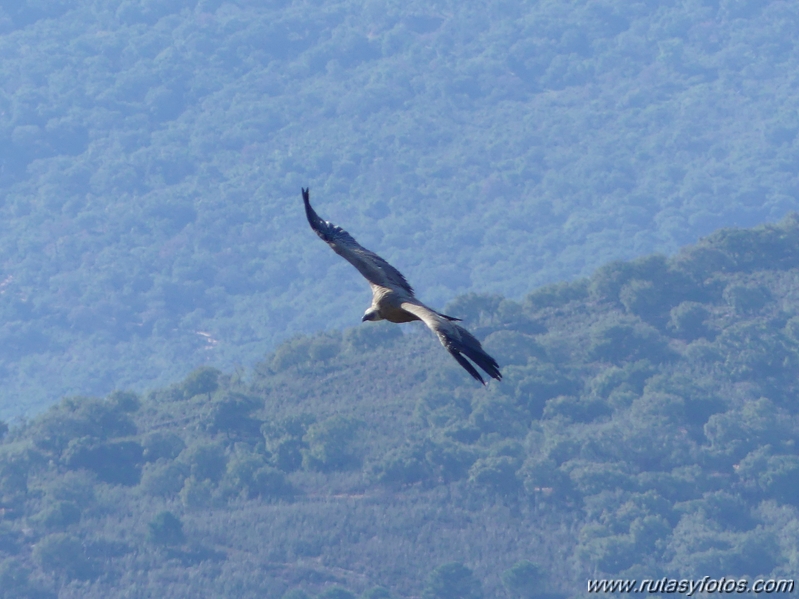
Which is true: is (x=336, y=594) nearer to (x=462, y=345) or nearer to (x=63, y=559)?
(x=63, y=559)

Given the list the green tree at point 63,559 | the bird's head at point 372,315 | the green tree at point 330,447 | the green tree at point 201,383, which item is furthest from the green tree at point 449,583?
the bird's head at point 372,315

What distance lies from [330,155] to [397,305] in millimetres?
121081

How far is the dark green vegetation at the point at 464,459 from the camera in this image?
5016 cm

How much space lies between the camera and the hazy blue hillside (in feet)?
387

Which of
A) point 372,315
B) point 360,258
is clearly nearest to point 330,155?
point 360,258

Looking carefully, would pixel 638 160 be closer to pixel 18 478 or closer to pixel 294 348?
pixel 294 348

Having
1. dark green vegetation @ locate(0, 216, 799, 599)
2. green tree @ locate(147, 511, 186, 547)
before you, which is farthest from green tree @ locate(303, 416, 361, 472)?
green tree @ locate(147, 511, 186, 547)

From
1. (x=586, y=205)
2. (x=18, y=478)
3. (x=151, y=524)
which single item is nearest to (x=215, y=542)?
(x=151, y=524)

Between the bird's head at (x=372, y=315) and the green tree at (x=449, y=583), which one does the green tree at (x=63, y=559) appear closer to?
the green tree at (x=449, y=583)

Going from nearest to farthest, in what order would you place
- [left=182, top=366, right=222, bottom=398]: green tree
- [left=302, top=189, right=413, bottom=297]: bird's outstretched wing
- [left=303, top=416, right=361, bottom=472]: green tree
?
1. [left=302, top=189, right=413, bottom=297]: bird's outstretched wing
2. [left=303, top=416, right=361, bottom=472]: green tree
3. [left=182, top=366, right=222, bottom=398]: green tree

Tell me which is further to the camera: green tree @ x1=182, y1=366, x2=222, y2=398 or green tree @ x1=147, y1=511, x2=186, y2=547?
green tree @ x1=182, y1=366, x2=222, y2=398

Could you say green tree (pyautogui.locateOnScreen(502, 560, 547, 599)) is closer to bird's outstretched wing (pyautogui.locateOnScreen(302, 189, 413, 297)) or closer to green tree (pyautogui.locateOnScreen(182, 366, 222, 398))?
green tree (pyautogui.locateOnScreen(182, 366, 222, 398))

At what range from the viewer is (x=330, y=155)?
136 metres

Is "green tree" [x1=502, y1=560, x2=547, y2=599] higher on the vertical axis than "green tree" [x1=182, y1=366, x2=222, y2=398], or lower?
lower
